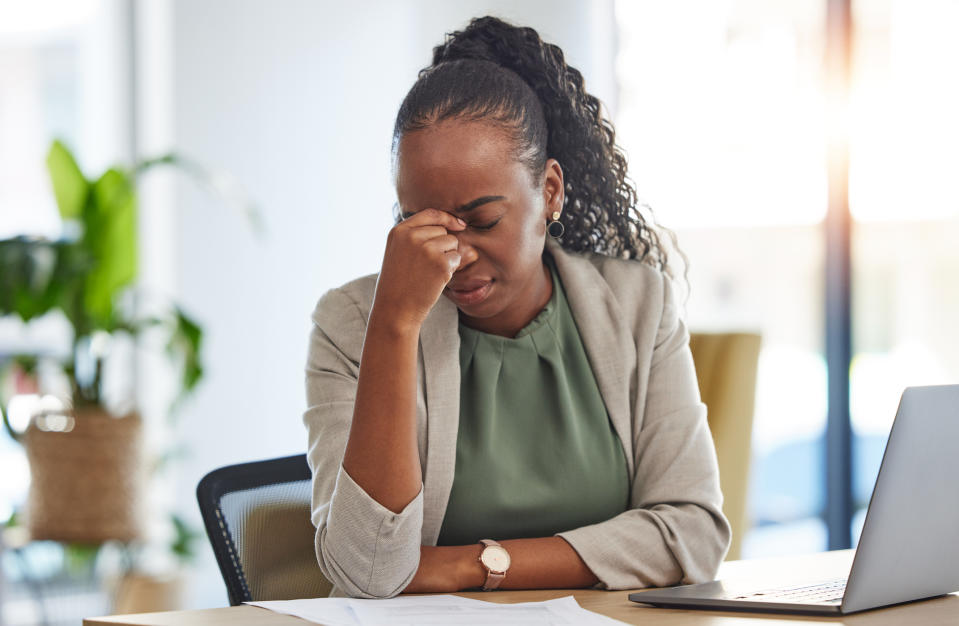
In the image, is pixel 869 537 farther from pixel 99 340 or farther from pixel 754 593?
pixel 99 340

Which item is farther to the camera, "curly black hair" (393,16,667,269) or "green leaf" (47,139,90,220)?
"green leaf" (47,139,90,220)

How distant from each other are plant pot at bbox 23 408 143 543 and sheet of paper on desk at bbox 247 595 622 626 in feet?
6.25

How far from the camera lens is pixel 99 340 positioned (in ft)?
10.2

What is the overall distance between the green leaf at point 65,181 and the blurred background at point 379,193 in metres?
0.09

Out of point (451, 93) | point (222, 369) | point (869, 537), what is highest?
point (451, 93)

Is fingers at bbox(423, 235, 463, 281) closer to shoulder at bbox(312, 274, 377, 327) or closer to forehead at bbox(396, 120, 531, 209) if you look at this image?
forehead at bbox(396, 120, 531, 209)

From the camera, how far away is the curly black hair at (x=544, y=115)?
141cm

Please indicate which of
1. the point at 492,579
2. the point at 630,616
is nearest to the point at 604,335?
the point at 492,579

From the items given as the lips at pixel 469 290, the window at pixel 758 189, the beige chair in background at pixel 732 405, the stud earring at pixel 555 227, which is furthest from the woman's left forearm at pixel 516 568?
the window at pixel 758 189

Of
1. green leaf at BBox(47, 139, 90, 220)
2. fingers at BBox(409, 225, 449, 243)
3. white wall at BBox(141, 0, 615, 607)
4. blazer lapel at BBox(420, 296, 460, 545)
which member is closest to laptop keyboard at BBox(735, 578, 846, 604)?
blazer lapel at BBox(420, 296, 460, 545)

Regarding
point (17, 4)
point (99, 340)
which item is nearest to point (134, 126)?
point (17, 4)

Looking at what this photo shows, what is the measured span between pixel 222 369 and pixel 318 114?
949mm

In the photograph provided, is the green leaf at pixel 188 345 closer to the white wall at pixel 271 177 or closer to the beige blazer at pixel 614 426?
the white wall at pixel 271 177

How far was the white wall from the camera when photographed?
11.3ft
